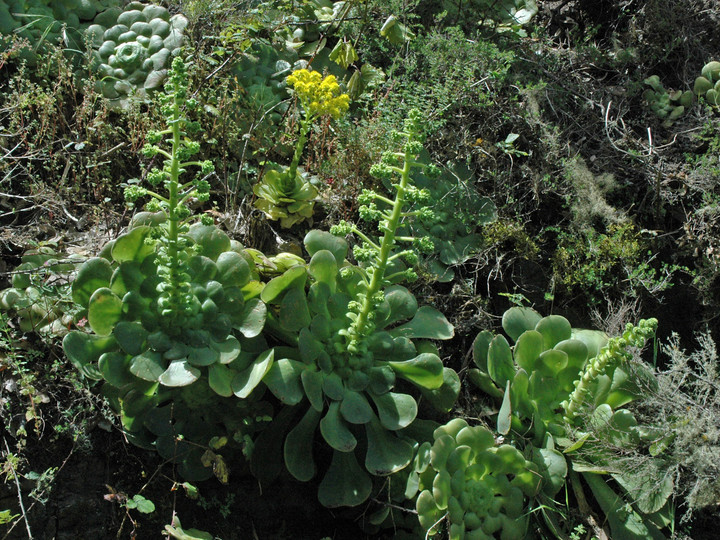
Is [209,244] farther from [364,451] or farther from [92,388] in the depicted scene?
[364,451]

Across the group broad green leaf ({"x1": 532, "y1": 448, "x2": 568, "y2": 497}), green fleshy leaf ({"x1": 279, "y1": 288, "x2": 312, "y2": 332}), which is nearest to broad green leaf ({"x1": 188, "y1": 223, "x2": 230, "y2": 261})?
green fleshy leaf ({"x1": 279, "y1": 288, "x2": 312, "y2": 332})

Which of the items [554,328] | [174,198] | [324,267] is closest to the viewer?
[174,198]

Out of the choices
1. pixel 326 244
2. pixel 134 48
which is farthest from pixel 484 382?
pixel 134 48

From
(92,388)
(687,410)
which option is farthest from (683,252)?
(92,388)

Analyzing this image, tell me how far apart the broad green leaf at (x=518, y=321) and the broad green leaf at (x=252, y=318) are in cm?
110

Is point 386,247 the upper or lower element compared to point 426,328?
upper

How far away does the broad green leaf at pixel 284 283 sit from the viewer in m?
2.43

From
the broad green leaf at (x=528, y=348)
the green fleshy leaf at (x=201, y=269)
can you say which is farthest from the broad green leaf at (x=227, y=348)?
the broad green leaf at (x=528, y=348)

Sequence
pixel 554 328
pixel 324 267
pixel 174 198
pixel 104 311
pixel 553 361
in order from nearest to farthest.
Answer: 1. pixel 174 198
2. pixel 104 311
3. pixel 324 267
4. pixel 553 361
5. pixel 554 328

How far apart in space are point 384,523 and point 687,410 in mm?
1308

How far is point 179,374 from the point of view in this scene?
216 cm

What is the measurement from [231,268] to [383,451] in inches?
36.0

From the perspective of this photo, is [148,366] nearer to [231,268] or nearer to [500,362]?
[231,268]

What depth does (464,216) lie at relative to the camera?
319cm
